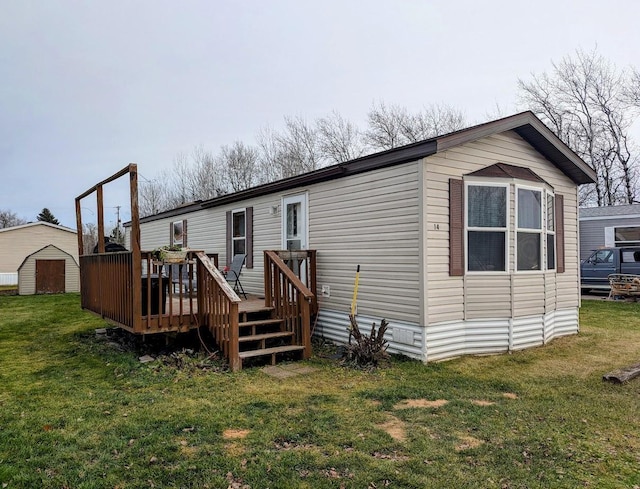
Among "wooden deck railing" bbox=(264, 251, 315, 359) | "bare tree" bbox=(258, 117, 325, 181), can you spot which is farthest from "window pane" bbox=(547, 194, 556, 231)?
"bare tree" bbox=(258, 117, 325, 181)

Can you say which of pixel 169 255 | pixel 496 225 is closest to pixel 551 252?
pixel 496 225

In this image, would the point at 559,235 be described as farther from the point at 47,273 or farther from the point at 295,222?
the point at 47,273

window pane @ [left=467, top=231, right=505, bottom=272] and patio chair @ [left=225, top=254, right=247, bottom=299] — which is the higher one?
window pane @ [left=467, top=231, right=505, bottom=272]

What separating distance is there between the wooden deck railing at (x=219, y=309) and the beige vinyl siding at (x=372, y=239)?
1931 mm

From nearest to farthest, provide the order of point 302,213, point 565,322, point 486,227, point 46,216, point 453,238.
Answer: point 453,238 < point 486,227 < point 565,322 < point 302,213 < point 46,216

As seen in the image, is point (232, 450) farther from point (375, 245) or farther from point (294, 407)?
point (375, 245)

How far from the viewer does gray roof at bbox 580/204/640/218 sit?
1482cm

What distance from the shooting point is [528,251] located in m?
6.64

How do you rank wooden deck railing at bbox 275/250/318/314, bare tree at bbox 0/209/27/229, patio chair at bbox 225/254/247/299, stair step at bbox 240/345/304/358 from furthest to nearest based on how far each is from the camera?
bare tree at bbox 0/209/27/229 → patio chair at bbox 225/254/247/299 → wooden deck railing at bbox 275/250/318/314 → stair step at bbox 240/345/304/358

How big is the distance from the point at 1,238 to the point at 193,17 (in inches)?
700

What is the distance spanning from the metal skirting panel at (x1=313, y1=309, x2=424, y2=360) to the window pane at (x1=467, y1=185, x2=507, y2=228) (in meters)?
1.66

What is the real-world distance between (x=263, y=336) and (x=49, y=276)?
13.3 metres

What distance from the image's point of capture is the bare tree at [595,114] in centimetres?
2234

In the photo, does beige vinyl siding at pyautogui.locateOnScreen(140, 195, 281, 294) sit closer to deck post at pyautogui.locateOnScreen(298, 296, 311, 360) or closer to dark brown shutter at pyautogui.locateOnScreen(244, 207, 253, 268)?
dark brown shutter at pyautogui.locateOnScreen(244, 207, 253, 268)
